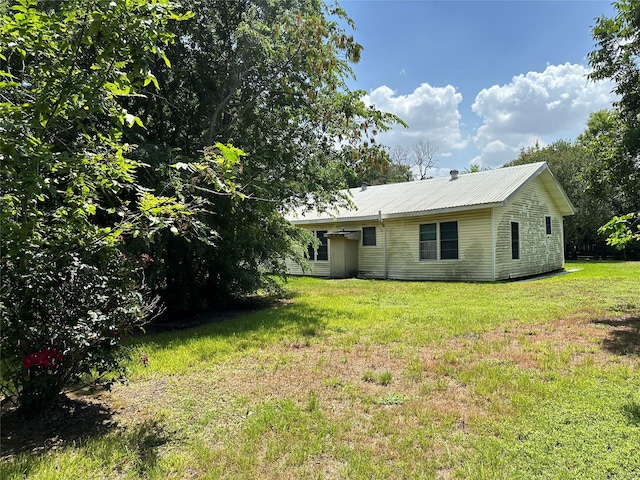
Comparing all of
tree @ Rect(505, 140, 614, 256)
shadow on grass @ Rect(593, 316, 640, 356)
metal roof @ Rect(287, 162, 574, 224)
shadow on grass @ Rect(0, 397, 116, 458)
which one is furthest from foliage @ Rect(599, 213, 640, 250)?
tree @ Rect(505, 140, 614, 256)

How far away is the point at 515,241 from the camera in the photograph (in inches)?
570

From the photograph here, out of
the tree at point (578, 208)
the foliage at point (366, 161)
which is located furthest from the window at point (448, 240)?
the tree at point (578, 208)

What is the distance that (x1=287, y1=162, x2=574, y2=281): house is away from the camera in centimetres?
1361

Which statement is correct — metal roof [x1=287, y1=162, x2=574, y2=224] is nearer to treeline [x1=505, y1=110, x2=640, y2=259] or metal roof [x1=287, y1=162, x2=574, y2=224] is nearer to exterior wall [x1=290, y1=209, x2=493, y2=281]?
exterior wall [x1=290, y1=209, x2=493, y2=281]

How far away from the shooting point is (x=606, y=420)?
3.13 metres

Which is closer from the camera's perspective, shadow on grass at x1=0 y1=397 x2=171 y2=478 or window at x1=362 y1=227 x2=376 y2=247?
shadow on grass at x1=0 y1=397 x2=171 y2=478

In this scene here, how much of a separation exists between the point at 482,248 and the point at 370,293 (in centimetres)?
489

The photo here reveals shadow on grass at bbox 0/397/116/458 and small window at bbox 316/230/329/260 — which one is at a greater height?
small window at bbox 316/230/329/260

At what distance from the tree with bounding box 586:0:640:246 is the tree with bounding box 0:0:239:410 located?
6.83 metres

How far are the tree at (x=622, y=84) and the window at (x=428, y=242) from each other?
776 cm

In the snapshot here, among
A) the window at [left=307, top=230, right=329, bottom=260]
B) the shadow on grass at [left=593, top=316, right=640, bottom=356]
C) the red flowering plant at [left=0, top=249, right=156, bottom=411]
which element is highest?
the window at [left=307, top=230, right=329, bottom=260]

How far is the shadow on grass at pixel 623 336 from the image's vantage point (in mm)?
5054

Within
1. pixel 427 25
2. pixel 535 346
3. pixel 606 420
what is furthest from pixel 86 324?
pixel 427 25

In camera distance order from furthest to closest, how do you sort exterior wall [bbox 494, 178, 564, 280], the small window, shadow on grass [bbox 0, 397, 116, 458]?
the small window
exterior wall [bbox 494, 178, 564, 280]
shadow on grass [bbox 0, 397, 116, 458]
